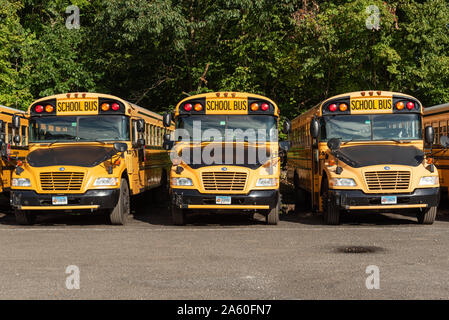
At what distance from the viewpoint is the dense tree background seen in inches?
859

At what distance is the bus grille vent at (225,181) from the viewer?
1184 centimetres

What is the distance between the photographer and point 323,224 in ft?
41.5

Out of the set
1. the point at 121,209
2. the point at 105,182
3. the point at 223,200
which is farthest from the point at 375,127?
the point at 105,182

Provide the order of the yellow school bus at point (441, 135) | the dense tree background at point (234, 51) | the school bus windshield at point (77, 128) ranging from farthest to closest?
the dense tree background at point (234, 51)
the yellow school bus at point (441, 135)
the school bus windshield at point (77, 128)

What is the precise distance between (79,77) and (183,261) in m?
→ 20.3

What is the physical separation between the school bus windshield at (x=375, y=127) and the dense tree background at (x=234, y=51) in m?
8.97

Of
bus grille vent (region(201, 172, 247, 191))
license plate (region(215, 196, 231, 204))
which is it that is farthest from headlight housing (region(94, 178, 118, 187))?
license plate (region(215, 196, 231, 204))

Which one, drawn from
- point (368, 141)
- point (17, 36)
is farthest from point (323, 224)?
point (17, 36)

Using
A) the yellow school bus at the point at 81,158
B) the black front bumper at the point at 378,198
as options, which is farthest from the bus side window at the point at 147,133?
the black front bumper at the point at 378,198

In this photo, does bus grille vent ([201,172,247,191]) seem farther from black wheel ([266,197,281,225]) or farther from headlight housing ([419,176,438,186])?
headlight housing ([419,176,438,186])

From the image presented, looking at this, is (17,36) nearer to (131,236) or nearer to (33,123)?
(33,123)

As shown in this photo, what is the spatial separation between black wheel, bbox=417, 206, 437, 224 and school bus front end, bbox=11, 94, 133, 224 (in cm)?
582

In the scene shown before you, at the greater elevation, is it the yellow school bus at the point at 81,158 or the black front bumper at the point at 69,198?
the yellow school bus at the point at 81,158

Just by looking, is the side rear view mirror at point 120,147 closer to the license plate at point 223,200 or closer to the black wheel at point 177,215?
the black wheel at point 177,215
